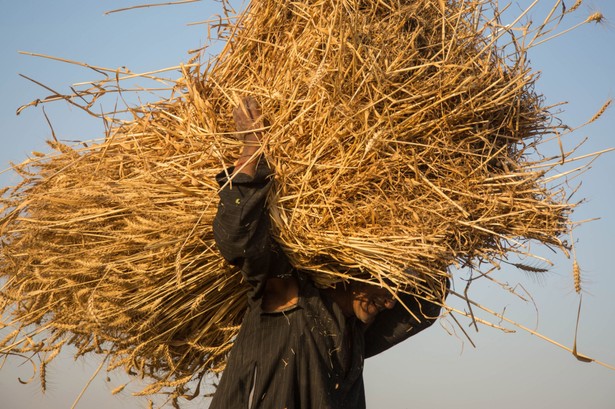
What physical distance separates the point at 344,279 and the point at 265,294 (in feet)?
0.79

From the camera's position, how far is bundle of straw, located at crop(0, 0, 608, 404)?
2.22 metres

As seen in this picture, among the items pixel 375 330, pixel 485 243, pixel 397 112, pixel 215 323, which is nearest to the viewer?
pixel 397 112

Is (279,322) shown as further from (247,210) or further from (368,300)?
(247,210)

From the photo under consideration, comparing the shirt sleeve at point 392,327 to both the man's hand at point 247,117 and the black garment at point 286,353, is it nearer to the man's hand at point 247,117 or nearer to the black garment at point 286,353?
the black garment at point 286,353

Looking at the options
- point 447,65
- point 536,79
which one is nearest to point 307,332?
point 447,65

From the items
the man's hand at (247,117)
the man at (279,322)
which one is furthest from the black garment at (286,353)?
the man's hand at (247,117)

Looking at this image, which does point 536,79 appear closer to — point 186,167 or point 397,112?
point 397,112

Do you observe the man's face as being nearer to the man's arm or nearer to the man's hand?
the man's arm

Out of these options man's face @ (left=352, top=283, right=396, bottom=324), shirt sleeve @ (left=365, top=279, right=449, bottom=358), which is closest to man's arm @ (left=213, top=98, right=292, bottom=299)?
man's face @ (left=352, top=283, right=396, bottom=324)

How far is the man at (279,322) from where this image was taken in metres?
2.21

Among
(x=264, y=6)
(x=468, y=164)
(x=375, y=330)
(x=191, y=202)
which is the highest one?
(x=264, y=6)

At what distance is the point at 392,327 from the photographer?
2812mm

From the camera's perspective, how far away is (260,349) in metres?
2.45

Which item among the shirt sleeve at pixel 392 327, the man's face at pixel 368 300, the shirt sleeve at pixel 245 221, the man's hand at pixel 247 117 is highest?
the man's hand at pixel 247 117
